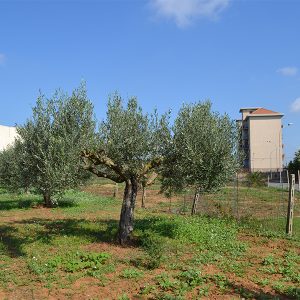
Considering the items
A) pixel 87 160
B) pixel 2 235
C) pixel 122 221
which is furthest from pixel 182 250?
pixel 2 235

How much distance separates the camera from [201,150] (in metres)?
11.7

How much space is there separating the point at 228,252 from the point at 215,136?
356 cm

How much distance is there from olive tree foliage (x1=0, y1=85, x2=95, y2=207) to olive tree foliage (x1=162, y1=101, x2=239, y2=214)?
2.71 metres

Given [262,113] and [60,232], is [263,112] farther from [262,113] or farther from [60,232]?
[60,232]

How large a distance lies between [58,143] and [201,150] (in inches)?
165

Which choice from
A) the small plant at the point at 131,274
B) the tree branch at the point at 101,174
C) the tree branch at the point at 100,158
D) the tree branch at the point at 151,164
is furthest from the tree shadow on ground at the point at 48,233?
the small plant at the point at 131,274

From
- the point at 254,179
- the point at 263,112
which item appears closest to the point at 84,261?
the point at 254,179

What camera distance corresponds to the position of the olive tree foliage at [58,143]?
35.4 ft

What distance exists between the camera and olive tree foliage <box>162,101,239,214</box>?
11719 millimetres

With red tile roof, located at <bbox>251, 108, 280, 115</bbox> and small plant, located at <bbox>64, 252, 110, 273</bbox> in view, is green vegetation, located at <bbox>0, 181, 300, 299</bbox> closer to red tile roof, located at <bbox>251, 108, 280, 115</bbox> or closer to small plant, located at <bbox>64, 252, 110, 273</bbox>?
small plant, located at <bbox>64, 252, 110, 273</bbox>

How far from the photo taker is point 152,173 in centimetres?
1352

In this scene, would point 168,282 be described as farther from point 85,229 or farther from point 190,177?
point 85,229

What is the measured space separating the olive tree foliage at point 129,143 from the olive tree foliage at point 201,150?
0.46 metres

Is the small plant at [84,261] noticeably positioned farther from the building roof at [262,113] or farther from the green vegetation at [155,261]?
the building roof at [262,113]
